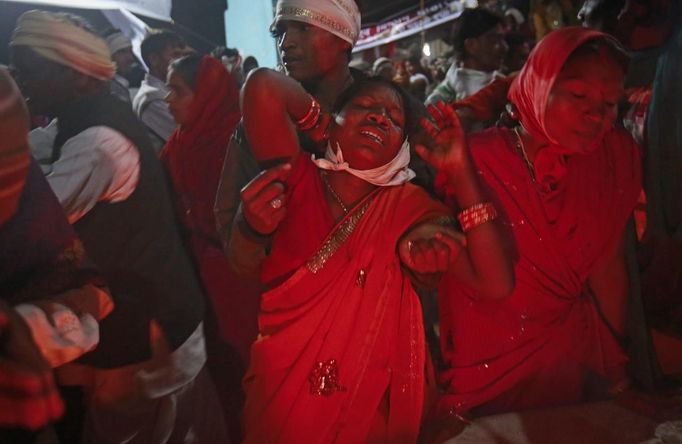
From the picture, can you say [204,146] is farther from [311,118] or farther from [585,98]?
[585,98]

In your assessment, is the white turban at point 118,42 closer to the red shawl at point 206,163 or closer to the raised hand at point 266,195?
the red shawl at point 206,163

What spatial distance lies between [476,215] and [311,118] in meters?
0.58

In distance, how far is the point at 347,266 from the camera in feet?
5.12

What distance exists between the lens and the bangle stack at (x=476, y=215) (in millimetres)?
1562

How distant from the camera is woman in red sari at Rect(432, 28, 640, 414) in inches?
68.4

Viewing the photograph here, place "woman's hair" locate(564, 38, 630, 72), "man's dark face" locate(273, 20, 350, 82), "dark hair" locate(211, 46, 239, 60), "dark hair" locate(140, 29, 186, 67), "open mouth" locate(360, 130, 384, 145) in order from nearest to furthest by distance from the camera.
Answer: "open mouth" locate(360, 130, 384, 145), "woman's hair" locate(564, 38, 630, 72), "man's dark face" locate(273, 20, 350, 82), "dark hair" locate(140, 29, 186, 67), "dark hair" locate(211, 46, 239, 60)

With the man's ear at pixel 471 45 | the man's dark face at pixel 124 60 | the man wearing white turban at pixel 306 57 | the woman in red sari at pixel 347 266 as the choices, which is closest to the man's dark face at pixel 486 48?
the man's ear at pixel 471 45

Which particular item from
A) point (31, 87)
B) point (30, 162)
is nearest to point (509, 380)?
point (30, 162)

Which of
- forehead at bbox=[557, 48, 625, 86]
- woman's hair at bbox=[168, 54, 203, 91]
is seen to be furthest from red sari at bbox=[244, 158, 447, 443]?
woman's hair at bbox=[168, 54, 203, 91]

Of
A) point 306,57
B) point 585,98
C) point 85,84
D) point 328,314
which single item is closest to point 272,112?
point 306,57

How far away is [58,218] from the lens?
1312mm

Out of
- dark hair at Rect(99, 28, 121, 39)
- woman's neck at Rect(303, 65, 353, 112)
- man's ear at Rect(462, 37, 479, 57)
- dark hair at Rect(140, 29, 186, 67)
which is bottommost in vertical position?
man's ear at Rect(462, 37, 479, 57)

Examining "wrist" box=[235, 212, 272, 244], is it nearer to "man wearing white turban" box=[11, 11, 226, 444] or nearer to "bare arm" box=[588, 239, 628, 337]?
"man wearing white turban" box=[11, 11, 226, 444]

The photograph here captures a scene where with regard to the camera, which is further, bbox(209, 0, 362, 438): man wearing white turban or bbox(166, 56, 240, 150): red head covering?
bbox(166, 56, 240, 150): red head covering
